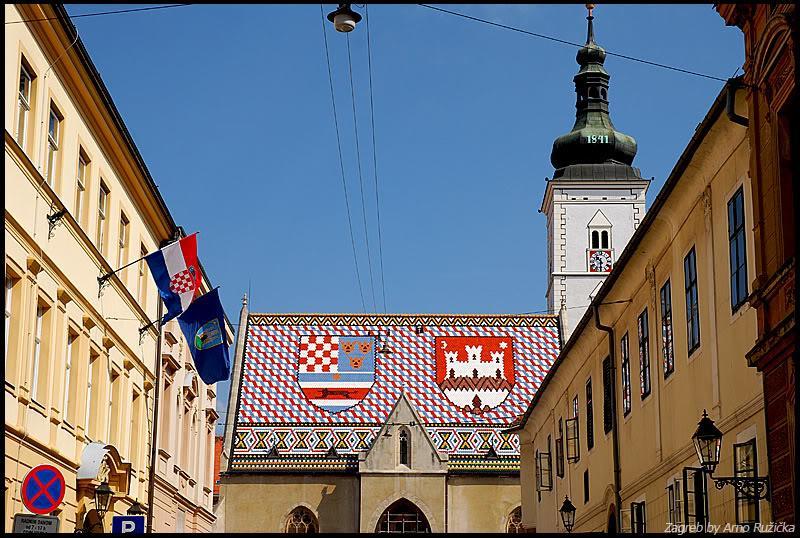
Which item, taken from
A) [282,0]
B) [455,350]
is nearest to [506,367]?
[455,350]

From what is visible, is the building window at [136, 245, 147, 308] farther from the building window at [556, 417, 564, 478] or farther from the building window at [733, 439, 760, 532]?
the building window at [733, 439, 760, 532]

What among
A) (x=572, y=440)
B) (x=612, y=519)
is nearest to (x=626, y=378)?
(x=612, y=519)

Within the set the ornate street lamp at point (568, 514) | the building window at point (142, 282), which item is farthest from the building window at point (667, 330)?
the building window at point (142, 282)

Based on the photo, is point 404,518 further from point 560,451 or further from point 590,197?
point 590,197

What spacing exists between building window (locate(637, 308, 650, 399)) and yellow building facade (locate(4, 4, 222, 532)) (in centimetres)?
902

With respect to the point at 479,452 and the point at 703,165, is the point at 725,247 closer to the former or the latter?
the point at 703,165

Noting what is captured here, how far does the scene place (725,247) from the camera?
1584 cm

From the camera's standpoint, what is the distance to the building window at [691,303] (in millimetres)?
17578

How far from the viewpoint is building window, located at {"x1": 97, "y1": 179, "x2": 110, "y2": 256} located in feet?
75.6

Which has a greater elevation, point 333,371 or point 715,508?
point 333,371

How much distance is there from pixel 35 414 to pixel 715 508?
9.41 m

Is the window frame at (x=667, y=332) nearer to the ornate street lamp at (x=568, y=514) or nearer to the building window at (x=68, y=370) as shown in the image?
the ornate street lamp at (x=568, y=514)

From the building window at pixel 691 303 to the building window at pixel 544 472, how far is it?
17.0 metres

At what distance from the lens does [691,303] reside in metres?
18.0
